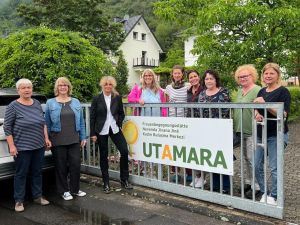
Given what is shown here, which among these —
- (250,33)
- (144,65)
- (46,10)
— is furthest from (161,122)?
(144,65)

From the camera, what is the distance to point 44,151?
5660 millimetres

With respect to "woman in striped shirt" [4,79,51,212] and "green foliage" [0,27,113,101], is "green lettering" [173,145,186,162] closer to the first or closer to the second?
"woman in striped shirt" [4,79,51,212]

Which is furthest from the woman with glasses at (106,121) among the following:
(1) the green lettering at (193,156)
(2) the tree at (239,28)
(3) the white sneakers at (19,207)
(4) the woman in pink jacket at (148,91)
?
(2) the tree at (239,28)

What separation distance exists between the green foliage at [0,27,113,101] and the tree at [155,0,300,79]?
304cm

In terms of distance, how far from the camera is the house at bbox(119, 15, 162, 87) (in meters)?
50.4

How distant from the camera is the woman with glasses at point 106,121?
591 centimetres

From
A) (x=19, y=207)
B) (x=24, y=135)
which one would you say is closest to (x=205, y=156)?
(x=24, y=135)

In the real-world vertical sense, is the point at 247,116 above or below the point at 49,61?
below

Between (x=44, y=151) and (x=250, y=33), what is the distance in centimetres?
633

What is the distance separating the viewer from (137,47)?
170ft

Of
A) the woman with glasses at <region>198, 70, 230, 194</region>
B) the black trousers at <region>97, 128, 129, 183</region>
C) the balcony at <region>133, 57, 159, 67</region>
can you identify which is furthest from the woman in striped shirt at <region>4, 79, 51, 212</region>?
the balcony at <region>133, 57, 159, 67</region>

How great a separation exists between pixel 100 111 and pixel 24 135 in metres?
1.19

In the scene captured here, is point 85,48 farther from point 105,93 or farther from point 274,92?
point 274,92

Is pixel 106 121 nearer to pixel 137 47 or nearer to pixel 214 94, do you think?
pixel 214 94
